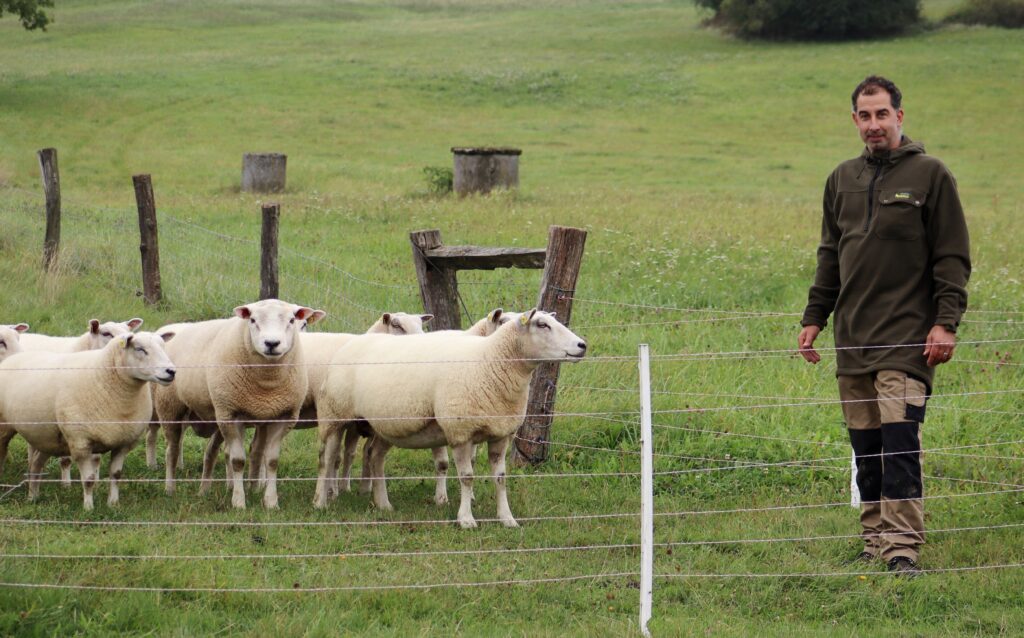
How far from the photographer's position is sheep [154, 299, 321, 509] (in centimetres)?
824

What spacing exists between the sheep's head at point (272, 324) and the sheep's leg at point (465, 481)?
1432 mm

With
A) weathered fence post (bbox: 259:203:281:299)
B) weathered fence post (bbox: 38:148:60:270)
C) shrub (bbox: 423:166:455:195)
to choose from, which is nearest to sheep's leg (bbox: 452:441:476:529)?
weathered fence post (bbox: 259:203:281:299)

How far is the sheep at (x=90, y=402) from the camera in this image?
26.6 feet

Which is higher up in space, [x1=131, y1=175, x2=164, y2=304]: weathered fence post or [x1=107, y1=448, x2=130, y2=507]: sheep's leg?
[x1=131, y1=175, x2=164, y2=304]: weathered fence post

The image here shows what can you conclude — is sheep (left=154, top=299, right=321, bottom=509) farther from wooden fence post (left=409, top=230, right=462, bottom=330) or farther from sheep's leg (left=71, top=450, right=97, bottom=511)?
wooden fence post (left=409, top=230, right=462, bottom=330)

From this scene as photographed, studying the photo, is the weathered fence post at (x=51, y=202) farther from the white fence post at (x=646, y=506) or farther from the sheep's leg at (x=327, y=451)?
the white fence post at (x=646, y=506)

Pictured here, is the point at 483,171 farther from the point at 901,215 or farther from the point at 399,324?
the point at 901,215

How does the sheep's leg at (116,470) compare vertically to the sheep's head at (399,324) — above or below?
below

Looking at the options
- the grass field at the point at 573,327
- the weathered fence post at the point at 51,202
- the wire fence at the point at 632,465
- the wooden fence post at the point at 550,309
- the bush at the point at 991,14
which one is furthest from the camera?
the bush at the point at 991,14

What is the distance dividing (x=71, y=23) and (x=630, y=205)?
4829cm

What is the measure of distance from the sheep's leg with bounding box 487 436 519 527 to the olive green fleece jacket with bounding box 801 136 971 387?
95.2 inches

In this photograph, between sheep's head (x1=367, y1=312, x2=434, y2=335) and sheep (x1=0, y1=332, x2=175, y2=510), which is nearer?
sheep (x1=0, y1=332, x2=175, y2=510)

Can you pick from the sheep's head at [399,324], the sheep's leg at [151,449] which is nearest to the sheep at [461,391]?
the sheep's head at [399,324]

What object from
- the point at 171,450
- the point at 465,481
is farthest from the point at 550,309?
the point at 171,450
